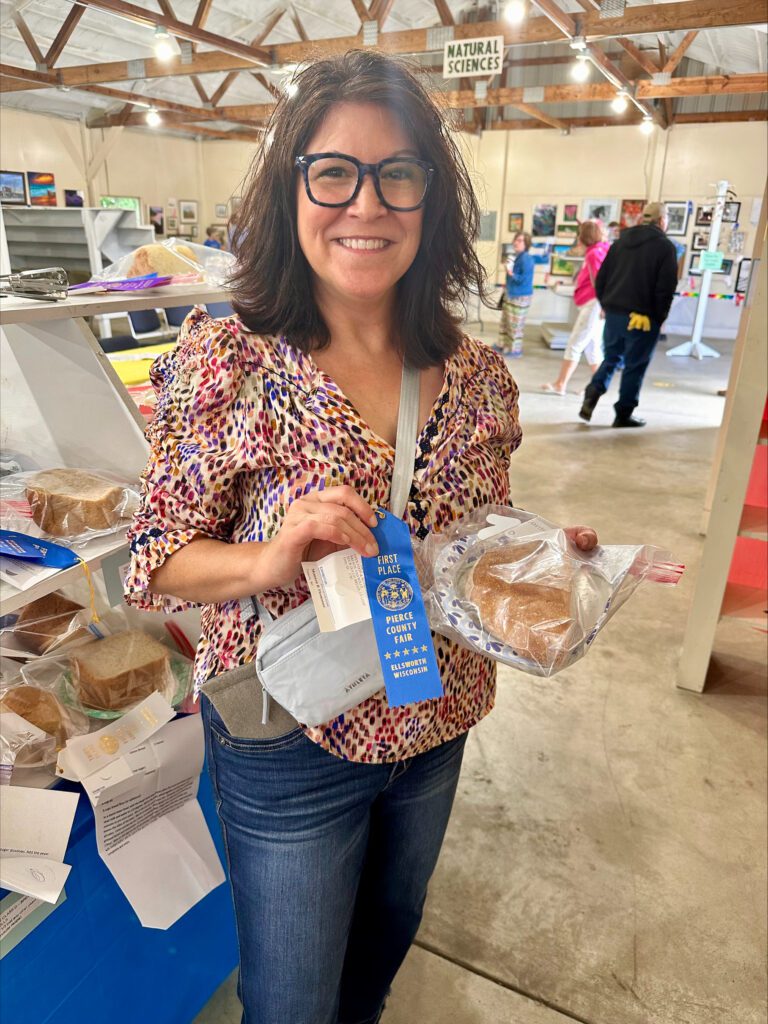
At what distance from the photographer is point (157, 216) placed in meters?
14.8

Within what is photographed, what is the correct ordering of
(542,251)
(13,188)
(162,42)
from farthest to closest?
(542,251) → (13,188) → (162,42)

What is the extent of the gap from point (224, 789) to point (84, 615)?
2.17 ft

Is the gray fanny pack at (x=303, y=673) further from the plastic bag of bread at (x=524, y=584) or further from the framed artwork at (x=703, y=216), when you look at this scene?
the framed artwork at (x=703, y=216)

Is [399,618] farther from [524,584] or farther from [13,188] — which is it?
[13,188]

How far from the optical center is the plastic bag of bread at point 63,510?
1.40 metres

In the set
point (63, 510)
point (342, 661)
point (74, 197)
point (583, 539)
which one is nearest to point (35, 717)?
point (63, 510)

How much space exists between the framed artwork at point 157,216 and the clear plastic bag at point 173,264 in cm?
1362

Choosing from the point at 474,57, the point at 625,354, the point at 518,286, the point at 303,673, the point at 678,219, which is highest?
the point at 474,57

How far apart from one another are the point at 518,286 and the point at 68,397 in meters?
8.24

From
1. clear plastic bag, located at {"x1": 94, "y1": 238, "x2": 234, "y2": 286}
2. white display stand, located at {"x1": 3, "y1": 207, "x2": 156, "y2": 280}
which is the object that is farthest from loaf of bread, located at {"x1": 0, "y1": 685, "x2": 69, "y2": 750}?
white display stand, located at {"x1": 3, "y1": 207, "x2": 156, "y2": 280}

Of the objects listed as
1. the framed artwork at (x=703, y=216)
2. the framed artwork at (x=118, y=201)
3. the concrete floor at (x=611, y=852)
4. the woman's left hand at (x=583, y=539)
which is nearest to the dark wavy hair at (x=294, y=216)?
the woman's left hand at (x=583, y=539)

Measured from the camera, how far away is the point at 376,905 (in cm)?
128

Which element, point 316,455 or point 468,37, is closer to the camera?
point 316,455

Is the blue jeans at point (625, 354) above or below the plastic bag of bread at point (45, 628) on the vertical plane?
below
